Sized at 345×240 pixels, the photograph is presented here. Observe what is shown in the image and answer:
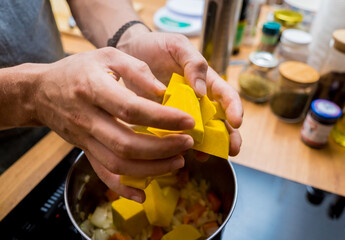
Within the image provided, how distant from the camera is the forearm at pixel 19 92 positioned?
0.50 metres

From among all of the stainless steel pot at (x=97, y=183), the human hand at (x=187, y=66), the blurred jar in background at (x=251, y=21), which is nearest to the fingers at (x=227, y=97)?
the human hand at (x=187, y=66)

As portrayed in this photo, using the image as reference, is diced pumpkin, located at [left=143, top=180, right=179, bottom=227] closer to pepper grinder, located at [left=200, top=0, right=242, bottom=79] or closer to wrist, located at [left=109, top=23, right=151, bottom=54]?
wrist, located at [left=109, top=23, right=151, bottom=54]

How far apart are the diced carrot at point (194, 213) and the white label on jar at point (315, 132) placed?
397mm

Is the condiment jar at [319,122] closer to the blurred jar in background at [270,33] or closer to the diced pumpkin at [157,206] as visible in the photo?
the blurred jar in background at [270,33]

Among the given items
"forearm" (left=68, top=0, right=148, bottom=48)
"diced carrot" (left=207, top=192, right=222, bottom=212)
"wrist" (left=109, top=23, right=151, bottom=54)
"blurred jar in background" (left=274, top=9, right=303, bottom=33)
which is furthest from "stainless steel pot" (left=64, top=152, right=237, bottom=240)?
"blurred jar in background" (left=274, top=9, right=303, bottom=33)

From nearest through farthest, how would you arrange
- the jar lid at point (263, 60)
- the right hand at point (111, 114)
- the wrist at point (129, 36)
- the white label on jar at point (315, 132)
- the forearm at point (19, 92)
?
the right hand at point (111, 114)
the forearm at point (19, 92)
the wrist at point (129, 36)
the white label on jar at point (315, 132)
the jar lid at point (263, 60)

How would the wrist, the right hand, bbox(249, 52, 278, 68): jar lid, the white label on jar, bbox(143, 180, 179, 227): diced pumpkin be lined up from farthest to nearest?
bbox(249, 52, 278, 68): jar lid
the white label on jar
the wrist
bbox(143, 180, 179, 227): diced pumpkin
the right hand

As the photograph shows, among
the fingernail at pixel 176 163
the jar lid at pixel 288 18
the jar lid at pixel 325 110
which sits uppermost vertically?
the fingernail at pixel 176 163

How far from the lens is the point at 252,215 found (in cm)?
68

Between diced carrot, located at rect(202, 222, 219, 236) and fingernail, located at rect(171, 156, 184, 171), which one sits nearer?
fingernail, located at rect(171, 156, 184, 171)

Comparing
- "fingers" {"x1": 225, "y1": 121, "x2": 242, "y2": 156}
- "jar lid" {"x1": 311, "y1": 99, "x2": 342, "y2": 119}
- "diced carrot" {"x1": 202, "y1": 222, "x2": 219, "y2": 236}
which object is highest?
"fingers" {"x1": 225, "y1": 121, "x2": 242, "y2": 156}

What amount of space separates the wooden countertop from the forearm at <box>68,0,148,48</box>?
1.02 feet

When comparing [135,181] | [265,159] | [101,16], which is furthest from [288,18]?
[135,181]

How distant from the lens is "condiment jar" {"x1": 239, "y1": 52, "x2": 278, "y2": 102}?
96 centimetres
